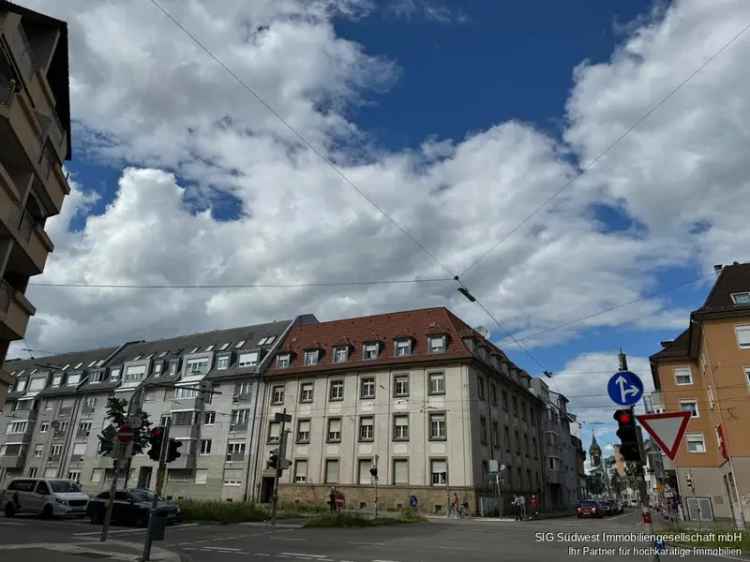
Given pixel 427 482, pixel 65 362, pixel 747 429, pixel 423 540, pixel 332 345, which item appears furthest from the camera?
pixel 65 362

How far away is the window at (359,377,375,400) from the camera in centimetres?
4088

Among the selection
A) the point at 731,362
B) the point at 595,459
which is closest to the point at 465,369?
the point at 731,362

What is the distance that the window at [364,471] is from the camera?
38.5m

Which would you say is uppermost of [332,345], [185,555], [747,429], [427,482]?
[332,345]

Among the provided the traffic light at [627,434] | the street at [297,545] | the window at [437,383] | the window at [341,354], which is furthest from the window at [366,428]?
the traffic light at [627,434]

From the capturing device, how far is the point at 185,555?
1350cm

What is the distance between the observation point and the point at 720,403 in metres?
30.2

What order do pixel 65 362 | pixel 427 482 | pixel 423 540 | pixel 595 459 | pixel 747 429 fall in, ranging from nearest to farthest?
pixel 423 540
pixel 747 429
pixel 427 482
pixel 65 362
pixel 595 459

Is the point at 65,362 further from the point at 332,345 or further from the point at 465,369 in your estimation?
the point at 465,369

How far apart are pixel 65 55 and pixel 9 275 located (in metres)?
7.57

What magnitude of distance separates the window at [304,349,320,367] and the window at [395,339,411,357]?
7.16 metres

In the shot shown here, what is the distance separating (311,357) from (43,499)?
74.4ft

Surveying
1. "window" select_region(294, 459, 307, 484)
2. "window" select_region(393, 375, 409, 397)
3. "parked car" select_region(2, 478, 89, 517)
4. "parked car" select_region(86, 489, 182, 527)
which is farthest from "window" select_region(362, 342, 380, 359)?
"parked car" select_region(2, 478, 89, 517)

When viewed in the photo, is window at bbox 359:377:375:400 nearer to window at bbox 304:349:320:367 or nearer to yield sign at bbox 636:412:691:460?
window at bbox 304:349:320:367
